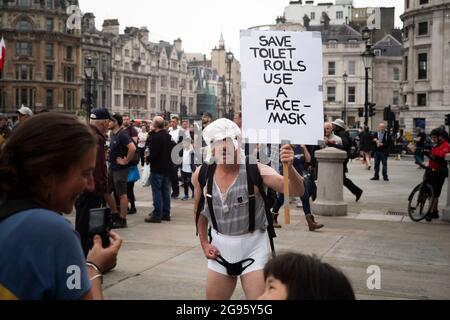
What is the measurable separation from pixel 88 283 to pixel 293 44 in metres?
3.25

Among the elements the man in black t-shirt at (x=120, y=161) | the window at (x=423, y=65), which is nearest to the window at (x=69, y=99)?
the window at (x=423, y=65)

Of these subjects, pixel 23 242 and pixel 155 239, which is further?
pixel 155 239

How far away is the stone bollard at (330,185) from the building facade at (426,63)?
5082 centimetres

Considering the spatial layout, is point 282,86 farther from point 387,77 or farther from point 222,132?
point 387,77

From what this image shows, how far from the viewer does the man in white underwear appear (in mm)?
4195

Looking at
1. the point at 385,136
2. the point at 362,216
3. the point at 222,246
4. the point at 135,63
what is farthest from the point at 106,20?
the point at 222,246

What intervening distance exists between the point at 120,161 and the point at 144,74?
99.2m

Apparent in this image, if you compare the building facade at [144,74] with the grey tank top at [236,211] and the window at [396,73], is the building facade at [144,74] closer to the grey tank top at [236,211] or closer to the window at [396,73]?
the window at [396,73]

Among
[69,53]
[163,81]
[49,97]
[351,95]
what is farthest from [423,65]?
[163,81]

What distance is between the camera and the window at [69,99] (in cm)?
8790

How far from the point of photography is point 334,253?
Answer: 8156 millimetres
